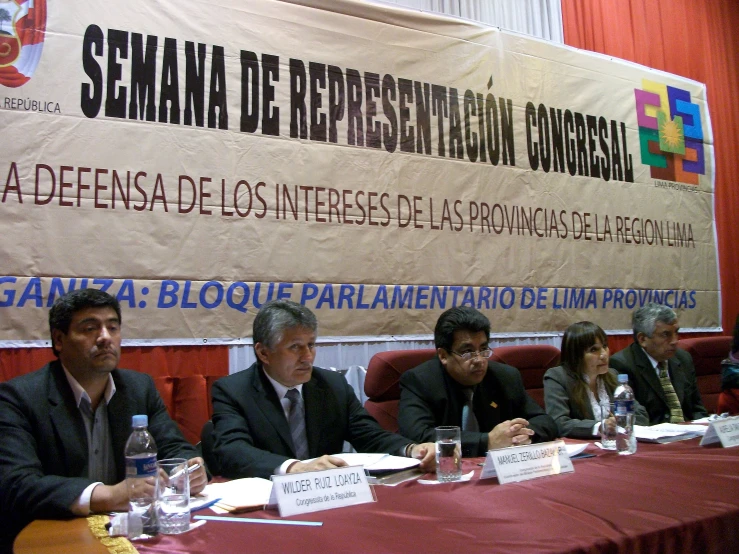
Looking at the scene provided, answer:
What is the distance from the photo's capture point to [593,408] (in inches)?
106

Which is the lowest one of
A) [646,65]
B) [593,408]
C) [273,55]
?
[593,408]

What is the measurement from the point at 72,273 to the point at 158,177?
0.53m

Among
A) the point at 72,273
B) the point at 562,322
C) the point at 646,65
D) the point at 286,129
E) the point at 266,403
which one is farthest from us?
the point at 646,65

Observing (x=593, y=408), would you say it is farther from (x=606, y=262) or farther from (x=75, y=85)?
(x=75, y=85)

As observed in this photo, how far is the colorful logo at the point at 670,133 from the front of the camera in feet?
14.5

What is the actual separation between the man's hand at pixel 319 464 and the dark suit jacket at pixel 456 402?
2.14 ft

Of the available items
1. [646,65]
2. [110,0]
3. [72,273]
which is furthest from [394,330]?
[646,65]

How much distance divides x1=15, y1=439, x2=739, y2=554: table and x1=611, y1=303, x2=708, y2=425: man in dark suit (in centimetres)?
152

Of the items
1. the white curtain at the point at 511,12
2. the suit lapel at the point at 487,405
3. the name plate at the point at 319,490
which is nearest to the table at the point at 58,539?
the name plate at the point at 319,490

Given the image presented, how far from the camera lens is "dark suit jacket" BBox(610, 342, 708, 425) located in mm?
3053

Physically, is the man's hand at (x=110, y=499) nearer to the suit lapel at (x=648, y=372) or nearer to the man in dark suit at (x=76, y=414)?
the man in dark suit at (x=76, y=414)

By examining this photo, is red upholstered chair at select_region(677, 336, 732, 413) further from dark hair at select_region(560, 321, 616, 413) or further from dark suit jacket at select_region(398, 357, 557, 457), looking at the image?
dark suit jacket at select_region(398, 357, 557, 457)

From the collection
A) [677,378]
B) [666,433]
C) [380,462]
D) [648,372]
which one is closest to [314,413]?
[380,462]

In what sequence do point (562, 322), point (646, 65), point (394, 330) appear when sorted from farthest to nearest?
point (646, 65) < point (562, 322) < point (394, 330)
